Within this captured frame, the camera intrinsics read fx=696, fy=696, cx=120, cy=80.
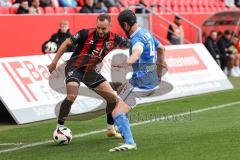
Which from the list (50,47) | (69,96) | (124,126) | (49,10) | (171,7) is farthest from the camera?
(171,7)

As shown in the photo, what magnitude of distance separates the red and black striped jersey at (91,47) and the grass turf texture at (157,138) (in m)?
1.11

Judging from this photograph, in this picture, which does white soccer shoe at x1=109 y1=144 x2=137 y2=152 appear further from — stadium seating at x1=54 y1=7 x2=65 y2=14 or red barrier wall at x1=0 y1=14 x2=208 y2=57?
stadium seating at x1=54 y1=7 x2=65 y2=14

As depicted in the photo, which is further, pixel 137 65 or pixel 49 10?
pixel 49 10

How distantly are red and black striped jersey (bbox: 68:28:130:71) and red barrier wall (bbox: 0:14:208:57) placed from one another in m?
7.71

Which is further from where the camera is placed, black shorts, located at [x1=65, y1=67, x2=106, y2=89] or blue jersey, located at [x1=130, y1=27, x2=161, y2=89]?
black shorts, located at [x1=65, y1=67, x2=106, y2=89]

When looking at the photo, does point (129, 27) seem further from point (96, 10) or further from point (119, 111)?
point (96, 10)

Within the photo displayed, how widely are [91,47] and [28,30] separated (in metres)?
8.49

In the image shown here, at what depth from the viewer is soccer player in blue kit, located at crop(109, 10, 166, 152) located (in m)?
8.59

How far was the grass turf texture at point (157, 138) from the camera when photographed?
8.43 m

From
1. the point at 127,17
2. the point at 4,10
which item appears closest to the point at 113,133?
the point at 127,17

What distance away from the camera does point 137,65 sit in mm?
9125

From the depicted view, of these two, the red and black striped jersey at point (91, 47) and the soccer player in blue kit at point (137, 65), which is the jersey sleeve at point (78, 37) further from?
the soccer player in blue kit at point (137, 65)

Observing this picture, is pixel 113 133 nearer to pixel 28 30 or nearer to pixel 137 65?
pixel 137 65

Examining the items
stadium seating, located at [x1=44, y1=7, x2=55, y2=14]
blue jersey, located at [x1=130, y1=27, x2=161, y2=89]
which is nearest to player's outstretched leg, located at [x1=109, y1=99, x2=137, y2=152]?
blue jersey, located at [x1=130, y1=27, x2=161, y2=89]
